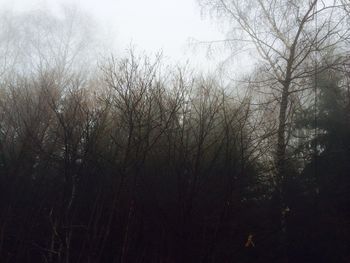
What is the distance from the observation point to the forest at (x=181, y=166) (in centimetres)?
727

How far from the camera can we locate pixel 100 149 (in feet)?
26.3

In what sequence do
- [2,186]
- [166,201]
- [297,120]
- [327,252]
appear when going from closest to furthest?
[166,201]
[2,186]
[327,252]
[297,120]

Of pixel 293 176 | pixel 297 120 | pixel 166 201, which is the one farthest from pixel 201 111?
pixel 297 120

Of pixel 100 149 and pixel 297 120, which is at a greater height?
pixel 297 120

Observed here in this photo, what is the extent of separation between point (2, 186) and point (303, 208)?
6.36 m

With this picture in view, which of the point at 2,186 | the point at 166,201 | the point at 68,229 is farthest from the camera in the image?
the point at 2,186

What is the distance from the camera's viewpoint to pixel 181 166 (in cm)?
759

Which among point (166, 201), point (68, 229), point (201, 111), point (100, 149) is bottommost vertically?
point (68, 229)

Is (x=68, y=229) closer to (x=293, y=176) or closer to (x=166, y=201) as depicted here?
(x=166, y=201)

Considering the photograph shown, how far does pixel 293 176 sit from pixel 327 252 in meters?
1.76

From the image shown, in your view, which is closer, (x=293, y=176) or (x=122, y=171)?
(x=122, y=171)

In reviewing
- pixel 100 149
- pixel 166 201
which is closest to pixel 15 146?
pixel 100 149

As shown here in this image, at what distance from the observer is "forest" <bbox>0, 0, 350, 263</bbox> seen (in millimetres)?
7273

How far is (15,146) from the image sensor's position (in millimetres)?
8758
